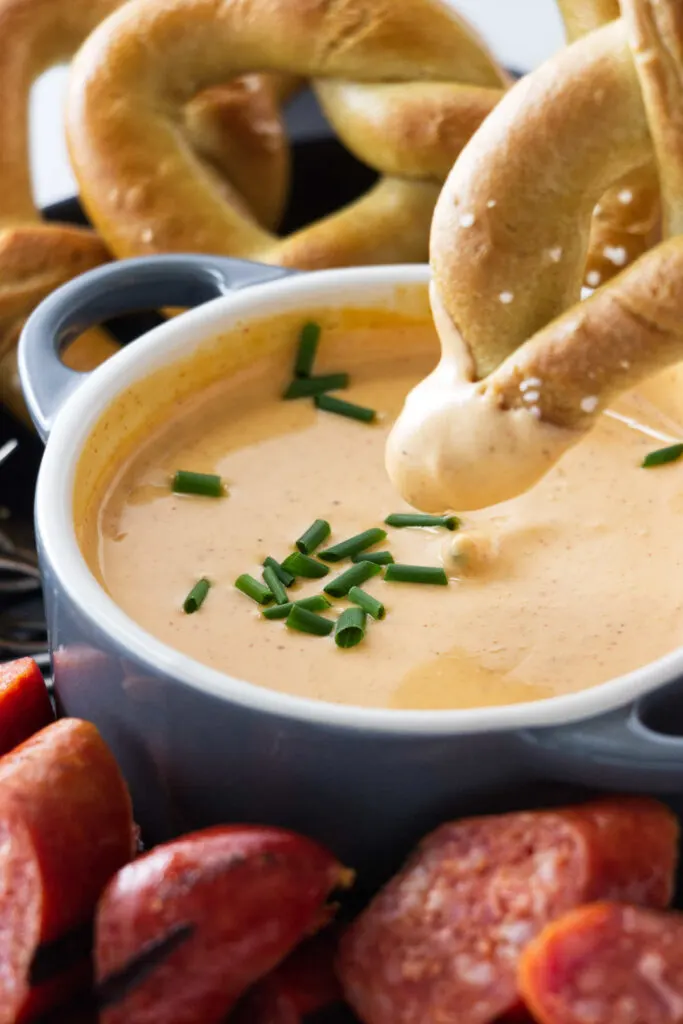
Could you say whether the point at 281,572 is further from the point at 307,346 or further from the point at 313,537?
the point at 307,346

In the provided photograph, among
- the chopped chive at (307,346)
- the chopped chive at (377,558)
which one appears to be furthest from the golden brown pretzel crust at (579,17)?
the chopped chive at (377,558)

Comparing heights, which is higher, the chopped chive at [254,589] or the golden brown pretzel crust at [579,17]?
the golden brown pretzel crust at [579,17]

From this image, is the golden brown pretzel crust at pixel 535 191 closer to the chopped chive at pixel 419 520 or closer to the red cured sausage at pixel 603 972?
the chopped chive at pixel 419 520

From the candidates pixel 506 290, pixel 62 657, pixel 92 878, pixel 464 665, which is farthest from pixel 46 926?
pixel 506 290

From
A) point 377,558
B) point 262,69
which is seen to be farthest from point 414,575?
point 262,69

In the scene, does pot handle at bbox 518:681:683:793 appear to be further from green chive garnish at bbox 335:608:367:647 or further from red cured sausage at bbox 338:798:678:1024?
green chive garnish at bbox 335:608:367:647

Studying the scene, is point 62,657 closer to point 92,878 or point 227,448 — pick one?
point 92,878
